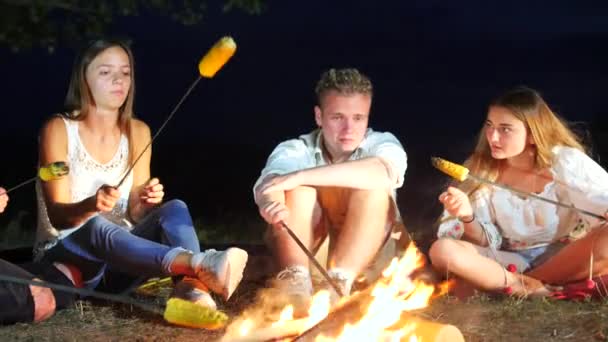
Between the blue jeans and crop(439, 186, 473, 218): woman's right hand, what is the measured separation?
1.19m

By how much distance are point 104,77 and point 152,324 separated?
127 cm

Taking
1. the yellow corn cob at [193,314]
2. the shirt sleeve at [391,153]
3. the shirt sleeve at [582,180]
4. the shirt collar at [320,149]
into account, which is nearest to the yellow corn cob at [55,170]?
the yellow corn cob at [193,314]

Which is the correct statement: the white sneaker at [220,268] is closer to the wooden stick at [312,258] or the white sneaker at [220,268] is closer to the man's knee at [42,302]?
the wooden stick at [312,258]

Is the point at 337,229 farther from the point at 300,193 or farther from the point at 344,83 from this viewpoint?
the point at 344,83

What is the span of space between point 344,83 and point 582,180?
4.01 feet

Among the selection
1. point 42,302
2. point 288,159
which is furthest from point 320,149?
point 42,302

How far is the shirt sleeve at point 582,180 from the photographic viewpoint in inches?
170

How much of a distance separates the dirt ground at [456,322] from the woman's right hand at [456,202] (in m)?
0.43

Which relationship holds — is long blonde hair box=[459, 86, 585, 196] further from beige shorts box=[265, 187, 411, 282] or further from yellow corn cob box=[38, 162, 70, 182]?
yellow corn cob box=[38, 162, 70, 182]

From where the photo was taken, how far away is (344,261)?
432 cm

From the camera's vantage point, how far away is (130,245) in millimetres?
4184

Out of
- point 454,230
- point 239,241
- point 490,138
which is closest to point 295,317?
point 454,230

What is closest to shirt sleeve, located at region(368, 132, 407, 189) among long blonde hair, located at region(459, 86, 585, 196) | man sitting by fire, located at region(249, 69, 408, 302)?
Answer: man sitting by fire, located at region(249, 69, 408, 302)

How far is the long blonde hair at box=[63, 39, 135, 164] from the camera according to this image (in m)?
4.57
